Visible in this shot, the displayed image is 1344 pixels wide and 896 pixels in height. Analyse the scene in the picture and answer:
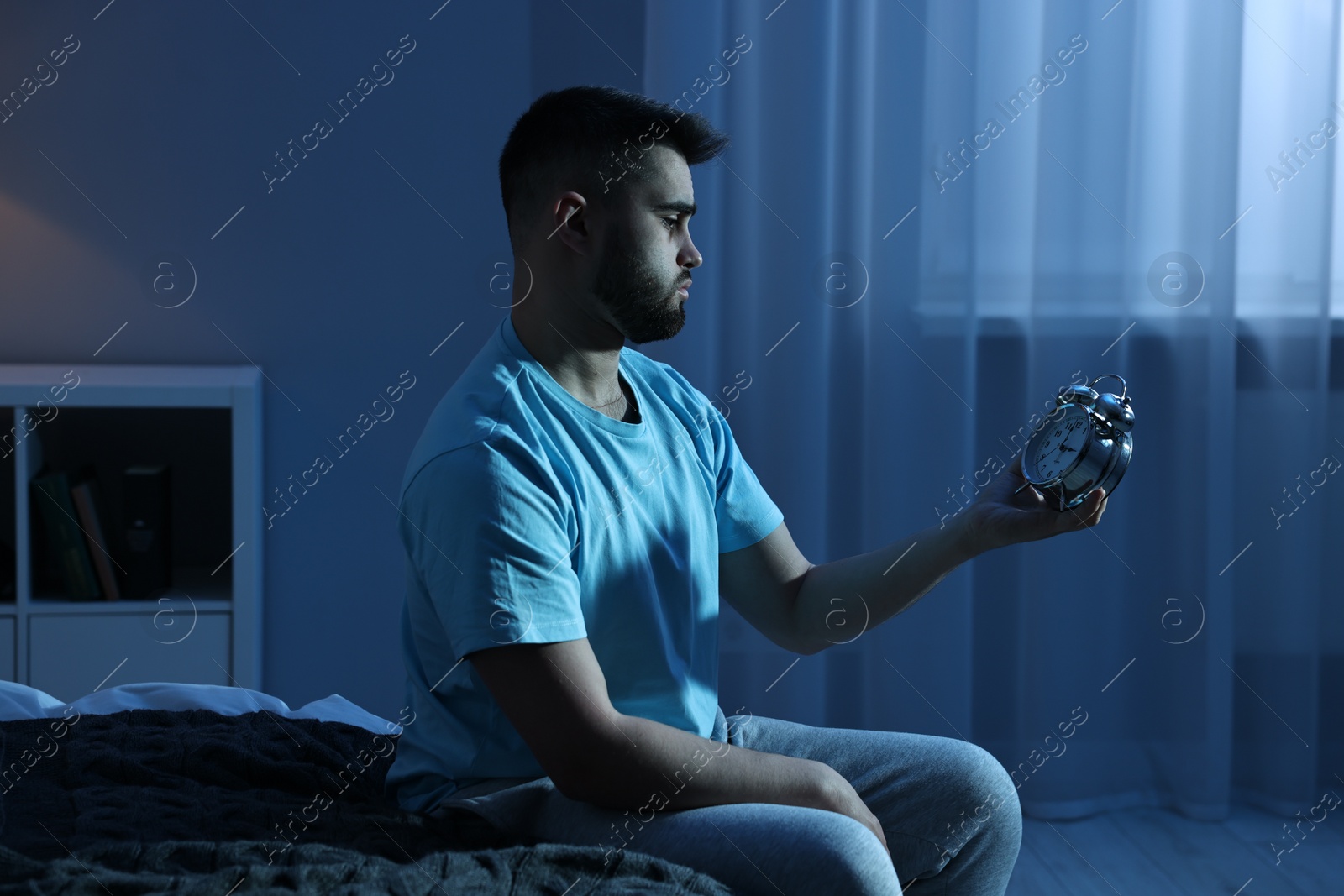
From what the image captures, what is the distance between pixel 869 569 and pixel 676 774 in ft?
1.52

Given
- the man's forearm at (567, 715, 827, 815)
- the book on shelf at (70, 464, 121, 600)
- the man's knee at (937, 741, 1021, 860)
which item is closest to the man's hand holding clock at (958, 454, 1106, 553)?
the man's knee at (937, 741, 1021, 860)

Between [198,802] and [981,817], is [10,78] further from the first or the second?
[981,817]

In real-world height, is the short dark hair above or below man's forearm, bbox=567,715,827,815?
above

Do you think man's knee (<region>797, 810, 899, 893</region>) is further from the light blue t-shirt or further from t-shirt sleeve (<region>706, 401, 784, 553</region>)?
t-shirt sleeve (<region>706, 401, 784, 553</region>)

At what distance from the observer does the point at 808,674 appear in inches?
97.9

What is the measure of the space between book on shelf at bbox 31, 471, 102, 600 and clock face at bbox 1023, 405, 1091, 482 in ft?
5.66

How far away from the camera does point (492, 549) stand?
107cm

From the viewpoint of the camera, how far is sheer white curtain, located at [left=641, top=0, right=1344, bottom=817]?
96.0 inches

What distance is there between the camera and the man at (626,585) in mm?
1050

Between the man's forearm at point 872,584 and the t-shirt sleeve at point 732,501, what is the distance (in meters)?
0.10

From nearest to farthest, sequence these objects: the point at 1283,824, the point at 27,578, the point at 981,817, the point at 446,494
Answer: the point at 446,494
the point at 981,817
the point at 27,578
the point at 1283,824

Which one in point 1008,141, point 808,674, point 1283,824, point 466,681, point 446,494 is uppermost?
point 1008,141

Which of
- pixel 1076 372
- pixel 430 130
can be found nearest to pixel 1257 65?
pixel 1076 372

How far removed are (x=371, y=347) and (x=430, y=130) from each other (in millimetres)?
489
